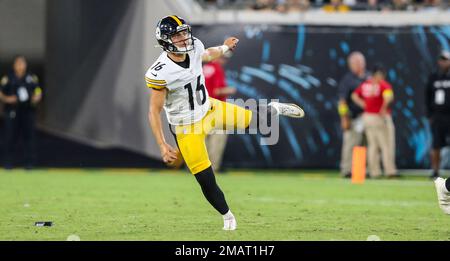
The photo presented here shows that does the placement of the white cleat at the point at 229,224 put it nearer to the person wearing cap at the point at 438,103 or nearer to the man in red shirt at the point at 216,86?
the man in red shirt at the point at 216,86

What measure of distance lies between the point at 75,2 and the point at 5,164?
17.8 ft

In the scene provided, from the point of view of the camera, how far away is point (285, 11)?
63.9ft

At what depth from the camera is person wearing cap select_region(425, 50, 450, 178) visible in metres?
17.6

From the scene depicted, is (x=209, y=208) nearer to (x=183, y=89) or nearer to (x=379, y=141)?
(x=183, y=89)

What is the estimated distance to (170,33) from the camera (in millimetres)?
9469

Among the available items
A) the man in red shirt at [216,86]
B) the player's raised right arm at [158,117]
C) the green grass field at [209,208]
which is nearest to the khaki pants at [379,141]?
the green grass field at [209,208]

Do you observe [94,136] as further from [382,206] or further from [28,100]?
[382,206]

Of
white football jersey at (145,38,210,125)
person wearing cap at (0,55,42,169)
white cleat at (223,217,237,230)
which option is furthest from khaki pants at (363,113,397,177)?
→ white cleat at (223,217,237,230)

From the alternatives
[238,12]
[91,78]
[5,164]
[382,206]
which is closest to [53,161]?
[5,164]

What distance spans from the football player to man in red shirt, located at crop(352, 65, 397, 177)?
8.23m

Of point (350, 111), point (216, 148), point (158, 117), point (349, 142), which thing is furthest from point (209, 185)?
point (350, 111)

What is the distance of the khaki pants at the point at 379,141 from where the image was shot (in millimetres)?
17953

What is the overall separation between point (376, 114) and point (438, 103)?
1.10 meters
